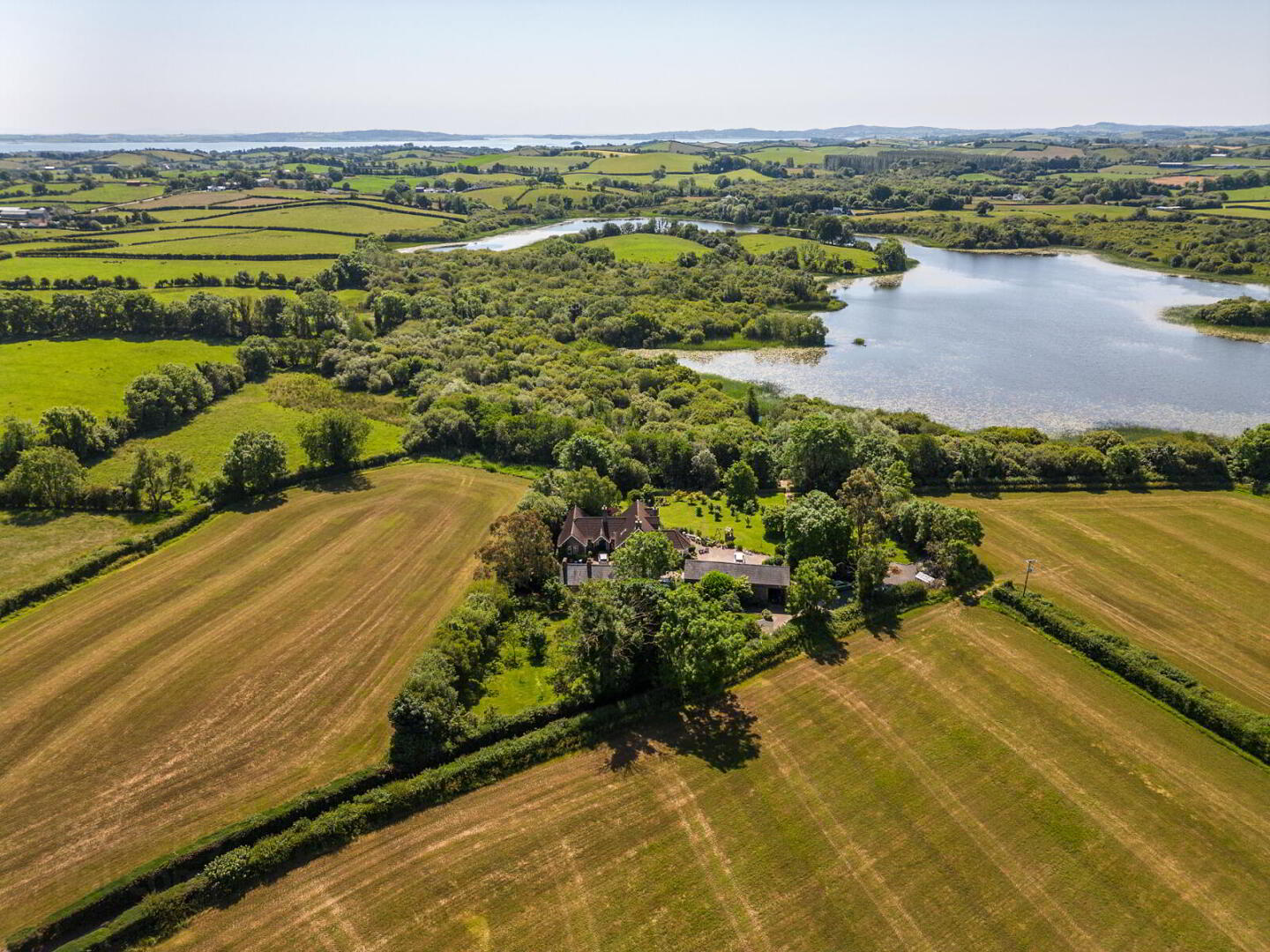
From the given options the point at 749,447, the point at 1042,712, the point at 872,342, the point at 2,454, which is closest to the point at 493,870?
the point at 1042,712

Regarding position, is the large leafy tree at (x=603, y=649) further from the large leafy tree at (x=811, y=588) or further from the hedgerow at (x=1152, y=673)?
the hedgerow at (x=1152, y=673)

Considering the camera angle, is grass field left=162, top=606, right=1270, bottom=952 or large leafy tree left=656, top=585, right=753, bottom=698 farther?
large leafy tree left=656, top=585, right=753, bottom=698

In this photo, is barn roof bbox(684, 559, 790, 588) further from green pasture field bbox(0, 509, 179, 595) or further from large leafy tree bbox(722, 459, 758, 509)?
green pasture field bbox(0, 509, 179, 595)

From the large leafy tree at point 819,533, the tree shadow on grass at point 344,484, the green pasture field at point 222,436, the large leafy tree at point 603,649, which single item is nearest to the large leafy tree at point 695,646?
the large leafy tree at point 603,649

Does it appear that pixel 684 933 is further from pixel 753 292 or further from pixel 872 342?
pixel 753 292

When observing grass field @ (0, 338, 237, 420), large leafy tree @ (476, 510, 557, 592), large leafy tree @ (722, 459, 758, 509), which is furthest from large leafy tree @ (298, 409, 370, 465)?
large leafy tree @ (722, 459, 758, 509)

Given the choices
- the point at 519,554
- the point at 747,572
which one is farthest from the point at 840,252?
the point at 519,554

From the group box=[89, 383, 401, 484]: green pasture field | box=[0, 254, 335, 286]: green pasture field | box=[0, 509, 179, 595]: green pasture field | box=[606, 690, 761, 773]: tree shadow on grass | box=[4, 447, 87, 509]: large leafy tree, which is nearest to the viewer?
box=[606, 690, 761, 773]: tree shadow on grass

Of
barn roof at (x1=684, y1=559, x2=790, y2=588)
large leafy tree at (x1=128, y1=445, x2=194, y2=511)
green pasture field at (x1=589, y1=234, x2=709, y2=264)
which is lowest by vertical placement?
barn roof at (x1=684, y1=559, x2=790, y2=588)

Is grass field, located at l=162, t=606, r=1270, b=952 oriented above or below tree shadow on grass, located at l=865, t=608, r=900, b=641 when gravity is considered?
below
